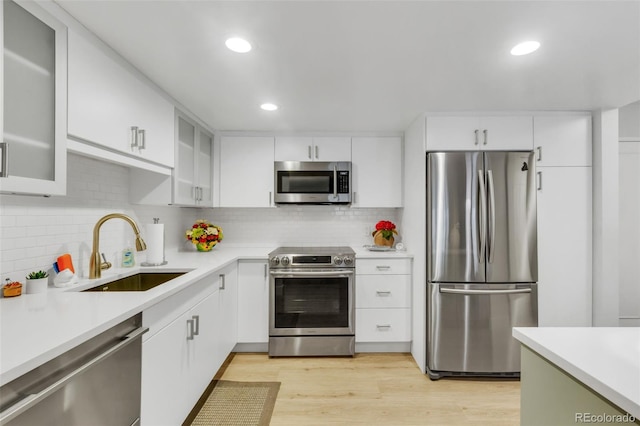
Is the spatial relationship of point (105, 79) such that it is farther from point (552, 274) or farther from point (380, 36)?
point (552, 274)

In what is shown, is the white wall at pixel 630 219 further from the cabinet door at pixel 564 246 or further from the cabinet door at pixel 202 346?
the cabinet door at pixel 202 346

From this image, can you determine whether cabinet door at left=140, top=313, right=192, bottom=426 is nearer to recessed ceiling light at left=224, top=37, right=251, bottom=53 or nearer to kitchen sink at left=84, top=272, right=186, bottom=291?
kitchen sink at left=84, top=272, right=186, bottom=291

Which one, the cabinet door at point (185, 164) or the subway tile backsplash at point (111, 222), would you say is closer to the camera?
the subway tile backsplash at point (111, 222)

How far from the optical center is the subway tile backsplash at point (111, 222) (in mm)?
1555

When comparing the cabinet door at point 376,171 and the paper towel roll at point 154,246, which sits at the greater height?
the cabinet door at point 376,171

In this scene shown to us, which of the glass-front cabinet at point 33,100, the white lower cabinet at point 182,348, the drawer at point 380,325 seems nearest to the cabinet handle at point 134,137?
the glass-front cabinet at point 33,100

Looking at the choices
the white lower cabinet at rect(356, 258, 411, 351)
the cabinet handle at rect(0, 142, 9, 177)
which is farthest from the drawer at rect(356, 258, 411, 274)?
the cabinet handle at rect(0, 142, 9, 177)

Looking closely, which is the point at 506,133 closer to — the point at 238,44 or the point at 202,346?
the point at 238,44

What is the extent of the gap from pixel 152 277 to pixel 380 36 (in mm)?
2035

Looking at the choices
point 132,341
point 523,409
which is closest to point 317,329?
point 132,341

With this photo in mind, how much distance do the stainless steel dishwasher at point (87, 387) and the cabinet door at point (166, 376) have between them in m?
0.08

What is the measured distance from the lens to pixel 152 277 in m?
2.21

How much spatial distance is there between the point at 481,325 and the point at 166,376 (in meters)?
2.29

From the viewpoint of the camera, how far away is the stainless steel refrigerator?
8.48 feet
